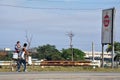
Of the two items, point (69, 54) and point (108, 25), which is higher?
point (108, 25)

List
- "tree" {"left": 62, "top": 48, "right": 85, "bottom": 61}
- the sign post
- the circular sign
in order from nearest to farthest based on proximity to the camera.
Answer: the sign post
the circular sign
"tree" {"left": 62, "top": 48, "right": 85, "bottom": 61}

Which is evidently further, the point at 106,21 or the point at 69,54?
the point at 69,54

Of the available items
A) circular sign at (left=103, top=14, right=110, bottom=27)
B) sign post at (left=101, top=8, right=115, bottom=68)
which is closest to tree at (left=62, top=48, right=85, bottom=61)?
sign post at (left=101, top=8, right=115, bottom=68)

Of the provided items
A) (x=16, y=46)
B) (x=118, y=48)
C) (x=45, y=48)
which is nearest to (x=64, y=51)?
(x=45, y=48)

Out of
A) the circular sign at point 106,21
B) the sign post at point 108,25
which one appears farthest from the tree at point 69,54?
the circular sign at point 106,21

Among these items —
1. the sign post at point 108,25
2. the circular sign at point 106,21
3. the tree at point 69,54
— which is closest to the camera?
the sign post at point 108,25

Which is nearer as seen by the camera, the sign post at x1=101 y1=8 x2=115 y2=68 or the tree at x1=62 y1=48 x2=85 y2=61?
the sign post at x1=101 y1=8 x2=115 y2=68

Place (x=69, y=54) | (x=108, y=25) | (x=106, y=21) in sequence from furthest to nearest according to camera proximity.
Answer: (x=69, y=54) → (x=106, y=21) → (x=108, y=25)

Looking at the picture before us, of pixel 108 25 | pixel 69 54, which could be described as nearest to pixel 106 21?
pixel 108 25

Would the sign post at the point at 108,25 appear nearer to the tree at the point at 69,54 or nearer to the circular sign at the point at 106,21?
the circular sign at the point at 106,21

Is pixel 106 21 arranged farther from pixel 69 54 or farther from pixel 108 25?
pixel 69 54

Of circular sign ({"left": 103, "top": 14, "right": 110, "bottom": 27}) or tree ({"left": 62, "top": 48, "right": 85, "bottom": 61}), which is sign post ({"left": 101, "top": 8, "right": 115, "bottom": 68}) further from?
tree ({"left": 62, "top": 48, "right": 85, "bottom": 61})

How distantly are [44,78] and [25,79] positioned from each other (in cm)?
88

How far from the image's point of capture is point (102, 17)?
1623 inches
